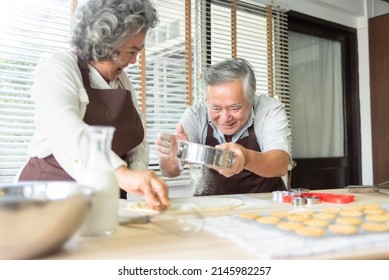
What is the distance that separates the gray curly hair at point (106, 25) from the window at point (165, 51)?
0.92 metres

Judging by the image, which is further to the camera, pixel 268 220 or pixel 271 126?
pixel 271 126

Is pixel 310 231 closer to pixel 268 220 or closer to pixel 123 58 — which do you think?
pixel 268 220

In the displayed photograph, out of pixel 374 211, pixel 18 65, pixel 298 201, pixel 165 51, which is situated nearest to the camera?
pixel 374 211

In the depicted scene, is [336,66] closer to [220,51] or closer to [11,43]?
[220,51]

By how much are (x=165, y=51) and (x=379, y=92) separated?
219 cm

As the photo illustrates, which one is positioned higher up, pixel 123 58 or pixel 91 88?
pixel 123 58

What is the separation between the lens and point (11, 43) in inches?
78.8

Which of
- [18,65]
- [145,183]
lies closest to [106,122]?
[145,183]

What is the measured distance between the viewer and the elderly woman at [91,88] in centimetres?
101

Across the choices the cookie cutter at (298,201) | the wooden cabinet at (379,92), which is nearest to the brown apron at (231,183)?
the cookie cutter at (298,201)

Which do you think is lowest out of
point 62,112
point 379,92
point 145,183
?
point 145,183

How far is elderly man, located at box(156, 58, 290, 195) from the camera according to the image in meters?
1.62

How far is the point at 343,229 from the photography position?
29.5 inches
